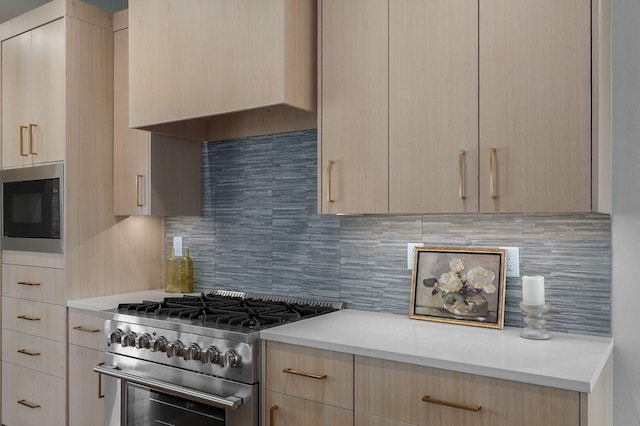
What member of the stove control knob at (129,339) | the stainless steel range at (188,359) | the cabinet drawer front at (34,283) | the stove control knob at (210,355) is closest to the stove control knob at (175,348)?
the stainless steel range at (188,359)

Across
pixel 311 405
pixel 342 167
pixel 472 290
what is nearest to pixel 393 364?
pixel 311 405

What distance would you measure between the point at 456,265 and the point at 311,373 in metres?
0.75

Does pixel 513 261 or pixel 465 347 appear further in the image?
pixel 513 261

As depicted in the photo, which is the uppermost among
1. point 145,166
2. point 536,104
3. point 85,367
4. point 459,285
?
point 536,104

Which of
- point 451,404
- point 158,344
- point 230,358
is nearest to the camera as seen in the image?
point 451,404

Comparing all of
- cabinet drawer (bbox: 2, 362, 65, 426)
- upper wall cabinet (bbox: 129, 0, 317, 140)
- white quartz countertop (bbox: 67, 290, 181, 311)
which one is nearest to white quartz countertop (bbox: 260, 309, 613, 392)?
upper wall cabinet (bbox: 129, 0, 317, 140)

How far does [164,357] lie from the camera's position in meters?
2.18

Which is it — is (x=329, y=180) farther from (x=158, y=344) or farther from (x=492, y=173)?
(x=158, y=344)

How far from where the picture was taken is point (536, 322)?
72.3 inches

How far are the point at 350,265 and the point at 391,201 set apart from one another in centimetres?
57

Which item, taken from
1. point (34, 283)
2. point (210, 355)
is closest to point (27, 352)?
point (34, 283)

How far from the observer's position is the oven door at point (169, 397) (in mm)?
1931

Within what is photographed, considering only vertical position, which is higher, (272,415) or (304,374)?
(304,374)

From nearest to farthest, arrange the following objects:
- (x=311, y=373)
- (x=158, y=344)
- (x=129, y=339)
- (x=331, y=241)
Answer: (x=311, y=373) → (x=158, y=344) → (x=129, y=339) → (x=331, y=241)
